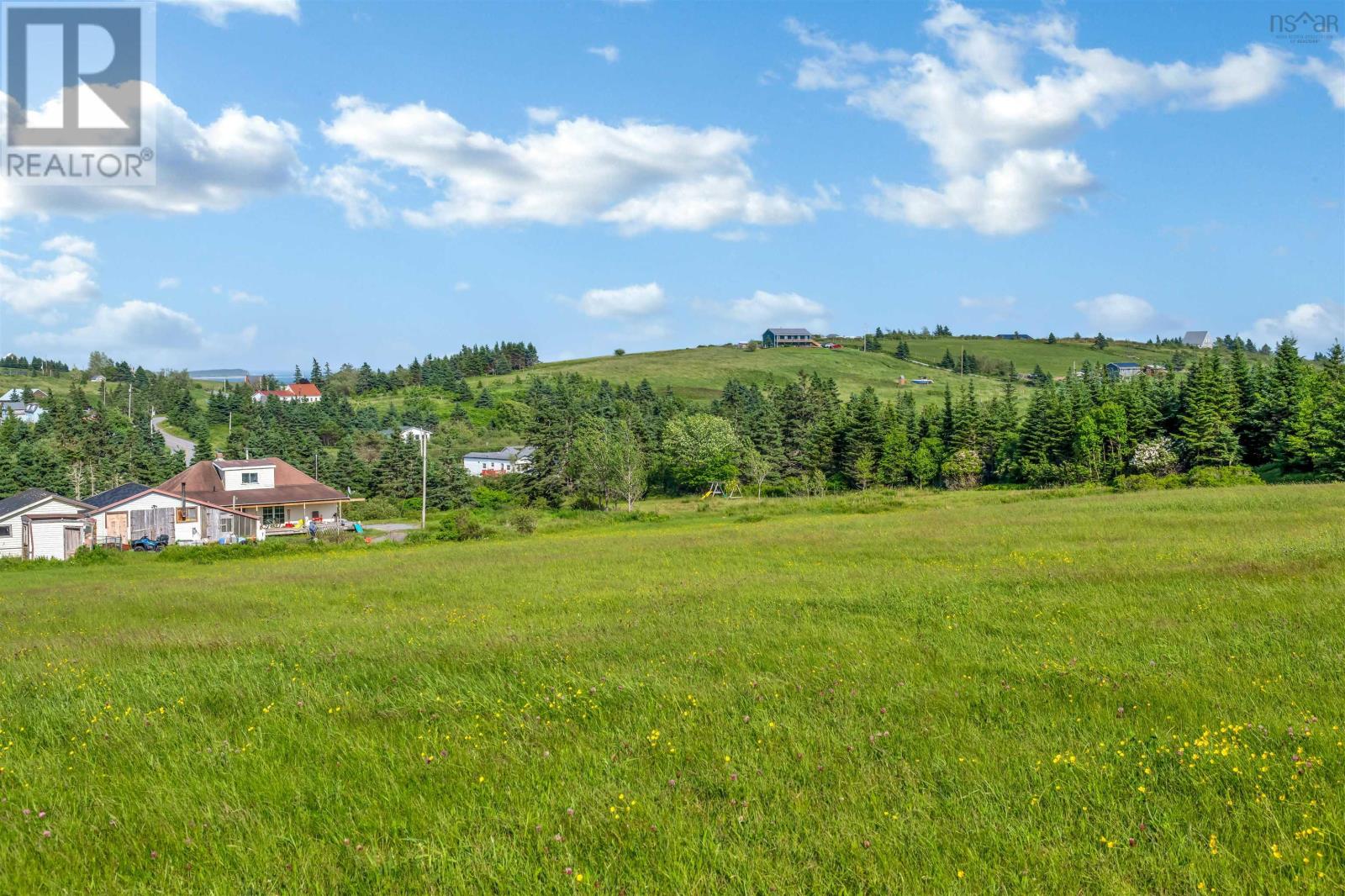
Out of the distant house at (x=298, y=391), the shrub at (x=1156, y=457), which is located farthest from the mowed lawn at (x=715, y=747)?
the distant house at (x=298, y=391)

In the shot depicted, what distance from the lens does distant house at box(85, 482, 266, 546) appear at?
62.3 metres

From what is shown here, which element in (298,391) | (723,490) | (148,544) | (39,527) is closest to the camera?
(39,527)

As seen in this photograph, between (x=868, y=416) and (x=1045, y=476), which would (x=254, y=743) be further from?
(x=868, y=416)

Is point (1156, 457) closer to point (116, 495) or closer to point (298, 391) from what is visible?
point (116, 495)

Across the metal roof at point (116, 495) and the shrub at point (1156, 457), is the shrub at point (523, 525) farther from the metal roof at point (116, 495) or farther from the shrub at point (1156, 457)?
the shrub at point (1156, 457)

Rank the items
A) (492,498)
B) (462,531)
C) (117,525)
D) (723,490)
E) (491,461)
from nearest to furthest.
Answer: (462,531), (117,525), (492,498), (723,490), (491,461)

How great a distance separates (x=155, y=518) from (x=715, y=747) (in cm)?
7240

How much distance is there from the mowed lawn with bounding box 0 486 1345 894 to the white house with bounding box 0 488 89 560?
54.9 m

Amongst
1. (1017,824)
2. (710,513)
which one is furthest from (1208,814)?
(710,513)

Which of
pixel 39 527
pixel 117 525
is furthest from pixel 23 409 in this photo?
pixel 39 527

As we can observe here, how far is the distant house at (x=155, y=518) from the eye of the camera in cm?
6231

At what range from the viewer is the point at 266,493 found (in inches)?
2921

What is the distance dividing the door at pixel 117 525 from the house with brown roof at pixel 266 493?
20.3 feet

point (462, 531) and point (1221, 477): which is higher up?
point (1221, 477)
